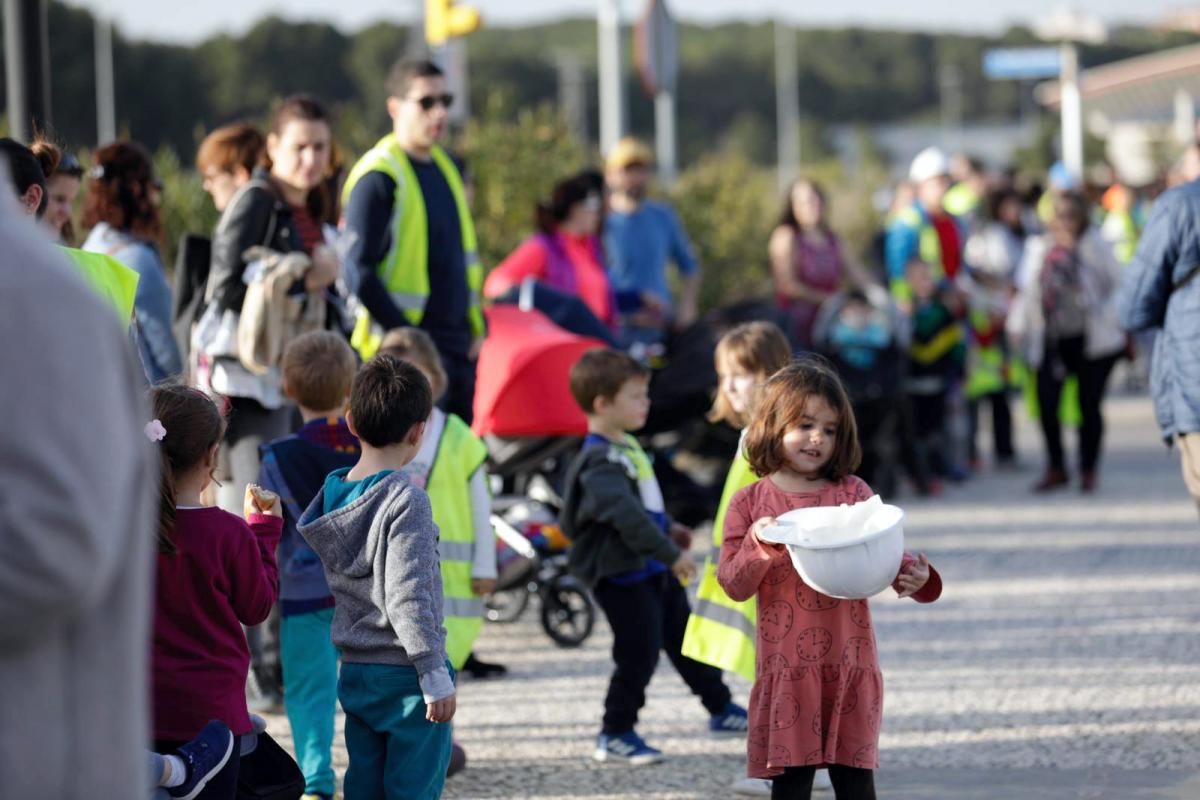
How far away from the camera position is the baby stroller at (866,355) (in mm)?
11250

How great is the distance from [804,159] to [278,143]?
88865 millimetres

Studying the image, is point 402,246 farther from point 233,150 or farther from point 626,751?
point 626,751

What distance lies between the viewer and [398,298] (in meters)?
6.82

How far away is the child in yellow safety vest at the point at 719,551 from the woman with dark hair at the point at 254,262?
136 centimetres

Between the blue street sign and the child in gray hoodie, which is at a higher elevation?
the blue street sign

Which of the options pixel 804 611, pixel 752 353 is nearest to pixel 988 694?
pixel 752 353

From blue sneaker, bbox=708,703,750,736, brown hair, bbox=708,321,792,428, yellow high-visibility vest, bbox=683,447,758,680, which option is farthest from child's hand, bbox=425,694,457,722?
blue sneaker, bbox=708,703,750,736

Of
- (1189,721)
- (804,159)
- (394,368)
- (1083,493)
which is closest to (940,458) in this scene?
(1083,493)

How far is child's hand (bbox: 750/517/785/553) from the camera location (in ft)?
14.5

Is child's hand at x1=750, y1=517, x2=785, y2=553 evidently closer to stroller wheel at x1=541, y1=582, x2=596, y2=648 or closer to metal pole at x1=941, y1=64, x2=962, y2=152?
stroller wheel at x1=541, y1=582, x2=596, y2=648

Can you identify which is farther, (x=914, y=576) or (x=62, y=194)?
(x=62, y=194)

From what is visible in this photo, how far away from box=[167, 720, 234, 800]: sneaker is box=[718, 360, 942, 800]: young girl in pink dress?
1270mm

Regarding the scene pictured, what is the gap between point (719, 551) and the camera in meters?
5.20

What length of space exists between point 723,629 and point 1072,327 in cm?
725
